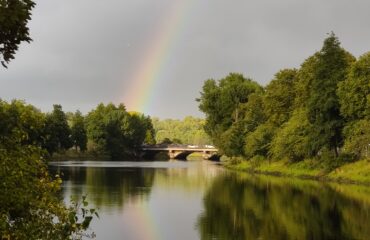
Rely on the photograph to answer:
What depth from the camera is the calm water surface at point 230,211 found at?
30.9m

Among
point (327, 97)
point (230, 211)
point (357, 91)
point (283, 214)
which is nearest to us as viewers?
point (283, 214)

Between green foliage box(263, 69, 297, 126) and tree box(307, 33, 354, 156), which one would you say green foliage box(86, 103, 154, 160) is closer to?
green foliage box(263, 69, 297, 126)

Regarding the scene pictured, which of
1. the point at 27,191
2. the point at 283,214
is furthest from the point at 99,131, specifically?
the point at 27,191

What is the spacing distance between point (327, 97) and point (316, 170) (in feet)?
37.7

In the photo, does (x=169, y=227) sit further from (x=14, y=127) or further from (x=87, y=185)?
(x=87, y=185)

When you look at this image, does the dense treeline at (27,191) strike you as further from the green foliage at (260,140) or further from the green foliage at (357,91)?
the green foliage at (260,140)

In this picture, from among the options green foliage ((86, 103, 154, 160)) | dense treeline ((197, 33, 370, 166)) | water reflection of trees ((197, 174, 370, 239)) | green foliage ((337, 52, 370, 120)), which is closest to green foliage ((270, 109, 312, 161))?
dense treeline ((197, 33, 370, 166))

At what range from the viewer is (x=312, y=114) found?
69.4m

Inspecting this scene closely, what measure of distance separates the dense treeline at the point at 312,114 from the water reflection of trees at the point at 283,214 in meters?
10.5

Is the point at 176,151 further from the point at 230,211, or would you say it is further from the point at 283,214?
the point at 283,214

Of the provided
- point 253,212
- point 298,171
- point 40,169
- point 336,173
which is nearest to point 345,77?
point 336,173

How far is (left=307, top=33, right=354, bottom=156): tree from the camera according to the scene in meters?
66.4

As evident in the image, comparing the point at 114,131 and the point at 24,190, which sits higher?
the point at 114,131

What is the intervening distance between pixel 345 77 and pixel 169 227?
40.9 m
